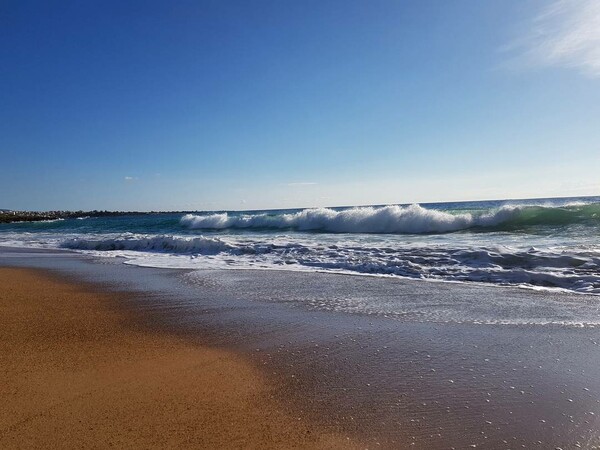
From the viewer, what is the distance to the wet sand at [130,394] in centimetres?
251

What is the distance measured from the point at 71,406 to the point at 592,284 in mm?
7413

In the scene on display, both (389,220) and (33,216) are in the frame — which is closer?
(389,220)

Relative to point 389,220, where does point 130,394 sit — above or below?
below

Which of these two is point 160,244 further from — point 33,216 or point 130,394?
point 33,216

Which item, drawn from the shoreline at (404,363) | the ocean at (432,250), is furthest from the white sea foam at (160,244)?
the shoreline at (404,363)

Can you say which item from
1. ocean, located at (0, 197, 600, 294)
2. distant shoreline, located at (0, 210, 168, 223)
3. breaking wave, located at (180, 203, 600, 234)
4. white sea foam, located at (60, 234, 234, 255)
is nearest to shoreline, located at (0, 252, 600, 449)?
ocean, located at (0, 197, 600, 294)

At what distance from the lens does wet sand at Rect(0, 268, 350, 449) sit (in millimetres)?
2508

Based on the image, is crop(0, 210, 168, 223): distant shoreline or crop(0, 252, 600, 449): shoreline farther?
crop(0, 210, 168, 223): distant shoreline

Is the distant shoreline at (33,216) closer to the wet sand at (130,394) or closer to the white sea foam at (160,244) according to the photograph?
the white sea foam at (160,244)

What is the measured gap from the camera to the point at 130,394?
3066 millimetres

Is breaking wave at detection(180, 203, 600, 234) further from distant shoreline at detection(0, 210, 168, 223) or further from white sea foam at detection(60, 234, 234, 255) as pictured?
distant shoreline at detection(0, 210, 168, 223)

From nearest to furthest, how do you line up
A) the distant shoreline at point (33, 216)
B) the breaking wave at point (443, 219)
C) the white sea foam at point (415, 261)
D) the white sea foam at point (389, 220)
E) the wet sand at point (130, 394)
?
the wet sand at point (130, 394) → the white sea foam at point (415, 261) → the breaking wave at point (443, 219) → the white sea foam at point (389, 220) → the distant shoreline at point (33, 216)

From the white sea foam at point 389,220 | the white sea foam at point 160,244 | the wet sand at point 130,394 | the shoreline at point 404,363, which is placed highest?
the white sea foam at point 389,220

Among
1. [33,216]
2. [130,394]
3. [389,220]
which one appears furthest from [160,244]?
[33,216]
